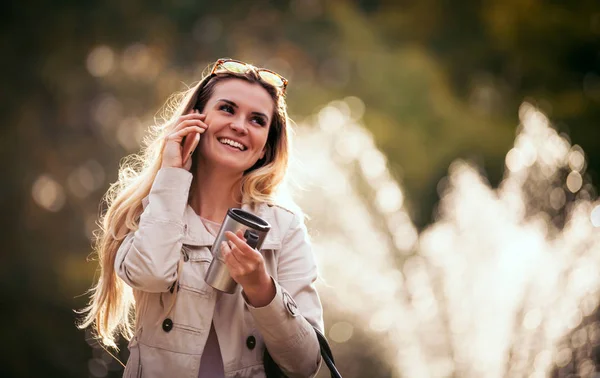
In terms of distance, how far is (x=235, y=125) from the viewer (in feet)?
10.0

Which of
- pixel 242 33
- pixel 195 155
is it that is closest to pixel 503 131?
pixel 242 33

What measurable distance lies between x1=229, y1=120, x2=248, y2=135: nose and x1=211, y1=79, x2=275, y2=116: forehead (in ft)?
0.29

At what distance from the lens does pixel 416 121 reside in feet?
62.5

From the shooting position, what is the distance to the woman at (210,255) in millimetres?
2705

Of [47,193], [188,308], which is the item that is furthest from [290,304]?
[47,193]

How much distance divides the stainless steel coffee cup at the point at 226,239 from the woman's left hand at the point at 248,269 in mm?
34

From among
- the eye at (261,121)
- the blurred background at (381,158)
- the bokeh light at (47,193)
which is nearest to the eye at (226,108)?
the eye at (261,121)

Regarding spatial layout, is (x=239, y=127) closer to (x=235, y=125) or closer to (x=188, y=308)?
(x=235, y=125)

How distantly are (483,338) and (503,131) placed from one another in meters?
7.26

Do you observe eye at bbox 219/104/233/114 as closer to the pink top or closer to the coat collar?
the coat collar

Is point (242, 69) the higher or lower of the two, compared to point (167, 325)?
higher

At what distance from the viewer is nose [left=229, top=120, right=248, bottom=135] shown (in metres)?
3.06

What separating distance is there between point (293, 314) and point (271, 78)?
3.34 ft

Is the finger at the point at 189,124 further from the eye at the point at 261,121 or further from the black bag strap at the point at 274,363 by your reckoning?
the black bag strap at the point at 274,363
